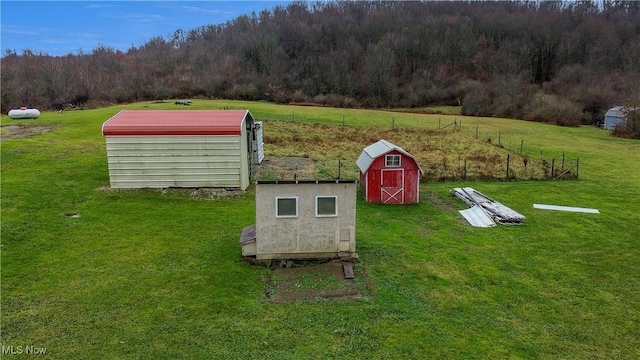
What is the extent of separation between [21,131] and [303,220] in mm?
25339

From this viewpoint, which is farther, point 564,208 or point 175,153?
point 175,153

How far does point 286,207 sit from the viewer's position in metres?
13.6

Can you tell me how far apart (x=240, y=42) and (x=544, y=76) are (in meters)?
52.7

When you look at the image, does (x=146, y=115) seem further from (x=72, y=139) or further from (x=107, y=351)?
(x=107, y=351)

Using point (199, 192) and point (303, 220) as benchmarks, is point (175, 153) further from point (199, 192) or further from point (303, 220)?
point (303, 220)

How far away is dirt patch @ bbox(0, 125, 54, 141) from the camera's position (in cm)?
2858

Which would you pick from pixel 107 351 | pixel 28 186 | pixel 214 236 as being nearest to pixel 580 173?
pixel 214 236

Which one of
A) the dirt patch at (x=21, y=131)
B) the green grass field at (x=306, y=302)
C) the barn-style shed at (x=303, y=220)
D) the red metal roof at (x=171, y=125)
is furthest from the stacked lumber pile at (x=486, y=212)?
the dirt patch at (x=21, y=131)

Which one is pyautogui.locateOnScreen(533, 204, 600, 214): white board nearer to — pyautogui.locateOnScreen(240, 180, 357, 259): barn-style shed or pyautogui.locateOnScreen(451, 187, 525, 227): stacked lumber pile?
pyautogui.locateOnScreen(451, 187, 525, 227): stacked lumber pile

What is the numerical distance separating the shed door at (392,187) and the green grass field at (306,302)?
0.80m

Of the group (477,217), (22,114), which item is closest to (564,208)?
(477,217)

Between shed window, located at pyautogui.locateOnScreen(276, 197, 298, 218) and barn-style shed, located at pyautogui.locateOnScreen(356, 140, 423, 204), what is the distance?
7.13 metres

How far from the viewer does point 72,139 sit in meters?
29.5

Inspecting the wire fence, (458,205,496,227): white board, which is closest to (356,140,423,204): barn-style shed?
(458,205,496,227): white board
